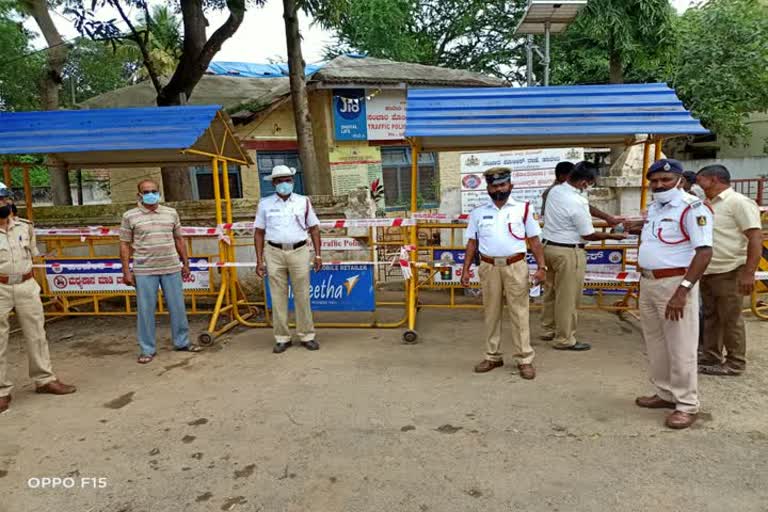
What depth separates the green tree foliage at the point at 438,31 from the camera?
17.9 meters

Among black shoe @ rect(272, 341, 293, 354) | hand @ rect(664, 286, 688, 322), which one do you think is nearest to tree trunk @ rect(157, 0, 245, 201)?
black shoe @ rect(272, 341, 293, 354)

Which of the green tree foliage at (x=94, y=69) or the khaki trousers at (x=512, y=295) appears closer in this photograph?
the khaki trousers at (x=512, y=295)

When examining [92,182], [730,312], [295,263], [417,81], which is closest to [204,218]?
[295,263]

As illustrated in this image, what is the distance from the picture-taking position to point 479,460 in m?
2.96

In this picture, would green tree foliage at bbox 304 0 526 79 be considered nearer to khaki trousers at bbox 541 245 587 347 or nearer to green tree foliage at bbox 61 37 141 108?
green tree foliage at bbox 61 37 141 108

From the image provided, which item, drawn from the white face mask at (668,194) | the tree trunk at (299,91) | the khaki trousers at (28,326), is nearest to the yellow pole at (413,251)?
the white face mask at (668,194)

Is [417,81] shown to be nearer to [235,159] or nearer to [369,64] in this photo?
[369,64]

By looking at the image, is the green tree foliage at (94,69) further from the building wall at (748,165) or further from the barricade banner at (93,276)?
the building wall at (748,165)

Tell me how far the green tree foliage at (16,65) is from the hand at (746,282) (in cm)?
1421

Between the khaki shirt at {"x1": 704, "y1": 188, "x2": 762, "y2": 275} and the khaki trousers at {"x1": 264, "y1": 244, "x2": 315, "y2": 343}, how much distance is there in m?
3.59

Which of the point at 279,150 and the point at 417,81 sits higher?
the point at 417,81

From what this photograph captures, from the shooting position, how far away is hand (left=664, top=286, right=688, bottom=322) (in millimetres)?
3115

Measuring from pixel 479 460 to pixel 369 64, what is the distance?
1216cm

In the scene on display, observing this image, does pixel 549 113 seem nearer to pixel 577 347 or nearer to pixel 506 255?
pixel 506 255
